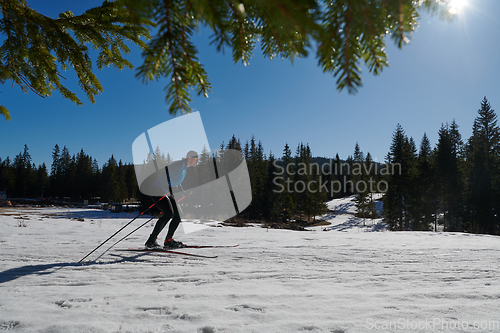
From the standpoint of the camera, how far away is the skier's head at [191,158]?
4781 millimetres

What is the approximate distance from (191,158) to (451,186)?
38.4 meters

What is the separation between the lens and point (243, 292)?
2387mm

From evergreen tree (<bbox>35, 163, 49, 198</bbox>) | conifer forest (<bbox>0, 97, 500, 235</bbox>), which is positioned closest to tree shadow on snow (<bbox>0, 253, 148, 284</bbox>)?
conifer forest (<bbox>0, 97, 500, 235</bbox>)

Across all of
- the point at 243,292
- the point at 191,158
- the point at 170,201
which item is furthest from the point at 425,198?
the point at 243,292

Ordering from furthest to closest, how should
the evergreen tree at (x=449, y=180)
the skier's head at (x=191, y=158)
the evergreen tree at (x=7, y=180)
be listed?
the evergreen tree at (x=7, y=180) < the evergreen tree at (x=449, y=180) < the skier's head at (x=191, y=158)

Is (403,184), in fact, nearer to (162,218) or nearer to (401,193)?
(401,193)

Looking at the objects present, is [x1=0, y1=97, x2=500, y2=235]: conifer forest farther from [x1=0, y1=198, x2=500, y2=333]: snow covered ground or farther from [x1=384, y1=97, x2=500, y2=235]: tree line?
[x1=0, y1=198, x2=500, y2=333]: snow covered ground

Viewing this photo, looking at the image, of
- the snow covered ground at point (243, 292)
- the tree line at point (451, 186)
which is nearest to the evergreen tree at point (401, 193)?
the tree line at point (451, 186)

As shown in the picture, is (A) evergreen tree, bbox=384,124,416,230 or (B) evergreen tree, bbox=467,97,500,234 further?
(A) evergreen tree, bbox=384,124,416,230

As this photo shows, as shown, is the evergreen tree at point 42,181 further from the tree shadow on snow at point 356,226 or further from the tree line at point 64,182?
the tree shadow on snow at point 356,226

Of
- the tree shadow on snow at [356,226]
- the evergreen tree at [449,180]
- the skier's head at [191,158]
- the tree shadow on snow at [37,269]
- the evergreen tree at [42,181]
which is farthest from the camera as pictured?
the evergreen tree at [42,181]

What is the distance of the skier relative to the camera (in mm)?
4500

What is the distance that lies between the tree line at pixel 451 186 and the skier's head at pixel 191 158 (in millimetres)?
34458

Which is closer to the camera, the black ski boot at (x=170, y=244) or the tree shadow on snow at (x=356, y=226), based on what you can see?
the black ski boot at (x=170, y=244)
